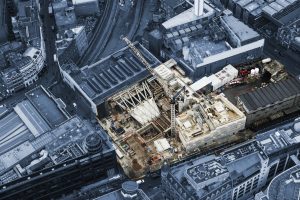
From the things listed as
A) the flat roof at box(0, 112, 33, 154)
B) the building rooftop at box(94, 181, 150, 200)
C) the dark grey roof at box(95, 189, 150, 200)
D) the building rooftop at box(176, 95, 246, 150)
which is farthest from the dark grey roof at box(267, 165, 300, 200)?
the flat roof at box(0, 112, 33, 154)

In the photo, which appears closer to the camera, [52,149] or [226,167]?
[226,167]

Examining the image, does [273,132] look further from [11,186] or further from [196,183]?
[11,186]

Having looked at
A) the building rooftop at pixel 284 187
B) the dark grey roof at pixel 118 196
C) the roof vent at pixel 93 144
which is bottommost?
the dark grey roof at pixel 118 196

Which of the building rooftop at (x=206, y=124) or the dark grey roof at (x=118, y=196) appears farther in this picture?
the building rooftop at (x=206, y=124)

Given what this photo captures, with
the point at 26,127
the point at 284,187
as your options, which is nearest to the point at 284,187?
the point at 284,187

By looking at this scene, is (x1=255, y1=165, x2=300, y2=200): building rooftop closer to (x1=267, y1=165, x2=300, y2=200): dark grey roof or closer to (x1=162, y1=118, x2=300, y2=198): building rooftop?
(x1=267, y1=165, x2=300, y2=200): dark grey roof

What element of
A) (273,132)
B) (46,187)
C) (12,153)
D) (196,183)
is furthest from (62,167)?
(273,132)

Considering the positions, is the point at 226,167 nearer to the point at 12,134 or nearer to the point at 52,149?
the point at 52,149

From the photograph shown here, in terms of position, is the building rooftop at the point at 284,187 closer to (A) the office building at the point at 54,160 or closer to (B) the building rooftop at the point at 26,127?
(A) the office building at the point at 54,160

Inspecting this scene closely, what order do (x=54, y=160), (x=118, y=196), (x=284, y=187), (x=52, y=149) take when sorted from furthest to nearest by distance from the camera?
(x=52, y=149), (x=54, y=160), (x=118, y=196), (x=284, y=187)

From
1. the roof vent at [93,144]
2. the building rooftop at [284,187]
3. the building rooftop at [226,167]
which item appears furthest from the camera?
the roof vent at [93,144]

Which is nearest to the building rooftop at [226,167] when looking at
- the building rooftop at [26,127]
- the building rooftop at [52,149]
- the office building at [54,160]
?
the office building at [54,160]

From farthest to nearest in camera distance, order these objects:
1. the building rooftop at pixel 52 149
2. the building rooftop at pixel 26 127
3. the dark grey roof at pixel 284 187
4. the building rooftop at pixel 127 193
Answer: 1. the building rooftop at pixel 26 127
2. the building rooftop at pixel 52 149
3. the building rooftop at pixel 127 193
4. the dark grey roof at pixel 284 187

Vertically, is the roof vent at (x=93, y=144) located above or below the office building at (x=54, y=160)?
above
